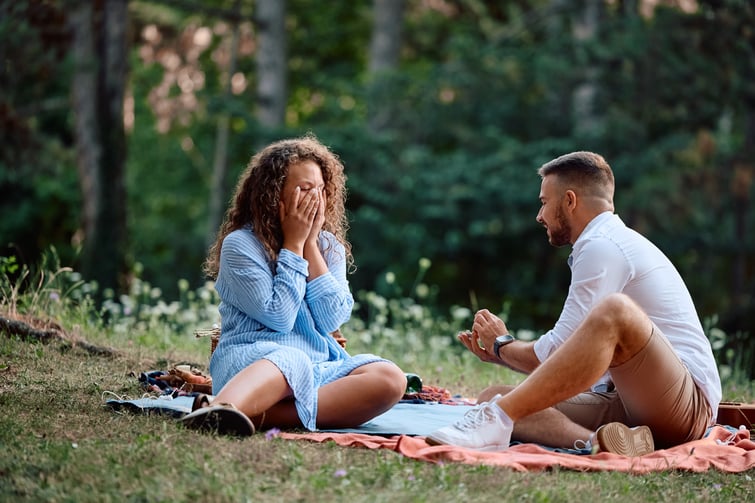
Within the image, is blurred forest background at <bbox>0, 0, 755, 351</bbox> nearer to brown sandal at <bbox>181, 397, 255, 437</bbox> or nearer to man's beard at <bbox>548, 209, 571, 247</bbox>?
man's beard at <bbox>548, 209, 571, 247</bbox>

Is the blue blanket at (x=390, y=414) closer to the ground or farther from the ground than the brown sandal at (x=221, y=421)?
closer to the ground

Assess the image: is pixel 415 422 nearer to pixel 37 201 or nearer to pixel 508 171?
pixel 508 171

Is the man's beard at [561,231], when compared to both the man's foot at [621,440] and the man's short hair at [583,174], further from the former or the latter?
the man's foot at [621,440]

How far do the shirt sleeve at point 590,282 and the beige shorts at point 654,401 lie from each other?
27cm

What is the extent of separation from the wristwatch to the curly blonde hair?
101 centimetres

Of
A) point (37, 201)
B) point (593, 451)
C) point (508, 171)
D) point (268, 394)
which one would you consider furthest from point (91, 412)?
point (37, 201)

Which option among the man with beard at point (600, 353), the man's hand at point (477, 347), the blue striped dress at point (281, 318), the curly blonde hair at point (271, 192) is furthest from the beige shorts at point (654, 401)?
the curly blonde hair at point (271, 192)

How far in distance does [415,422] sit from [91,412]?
5.02ft

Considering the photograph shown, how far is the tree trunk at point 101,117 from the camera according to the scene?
11.7 meters

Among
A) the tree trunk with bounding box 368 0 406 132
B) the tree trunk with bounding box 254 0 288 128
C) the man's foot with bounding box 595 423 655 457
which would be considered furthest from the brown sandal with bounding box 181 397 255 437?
the tree trunk with bounding box 368 0 406 132

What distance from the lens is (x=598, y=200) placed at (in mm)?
4344

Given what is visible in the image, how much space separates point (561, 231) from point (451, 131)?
1161cm

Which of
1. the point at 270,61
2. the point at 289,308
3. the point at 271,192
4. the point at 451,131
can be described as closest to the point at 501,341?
the point at 289,308

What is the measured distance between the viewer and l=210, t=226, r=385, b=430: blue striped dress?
4.22 metres
